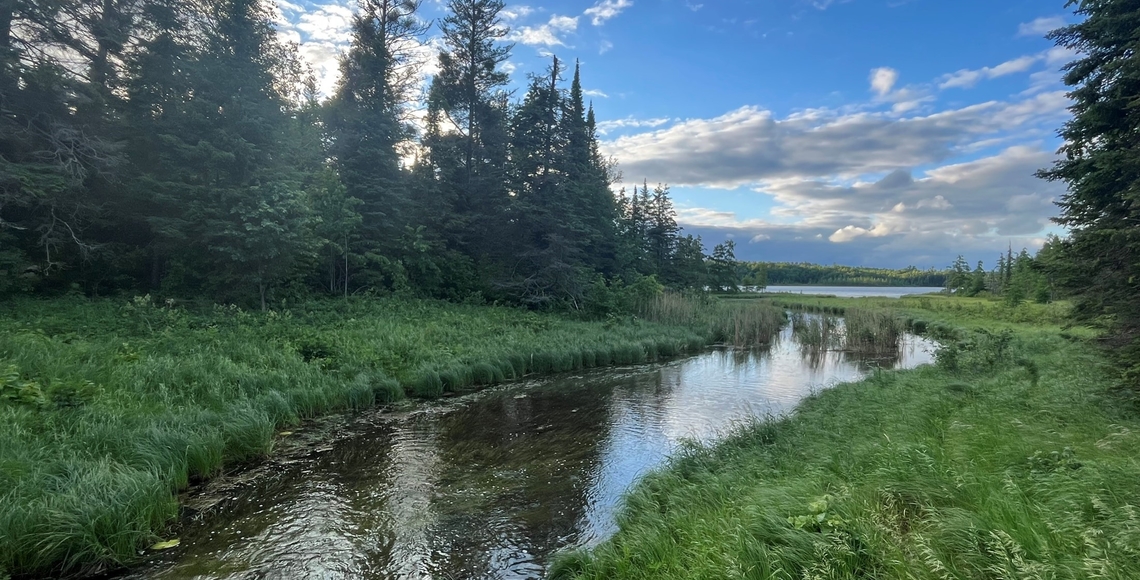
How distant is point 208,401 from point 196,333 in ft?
12.1

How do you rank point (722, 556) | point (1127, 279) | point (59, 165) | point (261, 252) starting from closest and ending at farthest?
1. point (722, 556)
2. point (1127, 279)
3. point (59, 165)
4. point (261, 252)

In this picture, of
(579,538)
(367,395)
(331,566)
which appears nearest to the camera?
(331,566)

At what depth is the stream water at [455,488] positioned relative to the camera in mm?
5172

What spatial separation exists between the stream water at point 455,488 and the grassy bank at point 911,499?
1.09m

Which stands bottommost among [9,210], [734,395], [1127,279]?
[734,395]

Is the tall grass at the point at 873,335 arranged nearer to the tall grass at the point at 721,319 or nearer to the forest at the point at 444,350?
the forest at the point at 444,350

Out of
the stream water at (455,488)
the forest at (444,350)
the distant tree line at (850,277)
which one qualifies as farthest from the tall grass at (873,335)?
the distant tree line at (850,277)

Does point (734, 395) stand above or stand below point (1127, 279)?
below

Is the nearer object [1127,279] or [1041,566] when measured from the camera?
[1041,566]

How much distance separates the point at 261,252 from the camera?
14.9m

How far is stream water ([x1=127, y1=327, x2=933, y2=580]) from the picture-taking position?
5172mm

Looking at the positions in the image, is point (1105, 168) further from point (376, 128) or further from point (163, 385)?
point (376, 128)

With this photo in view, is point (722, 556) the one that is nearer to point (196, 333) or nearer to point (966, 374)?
point (966, 374)

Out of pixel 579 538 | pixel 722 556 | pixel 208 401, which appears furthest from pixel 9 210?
pixel 722 556
